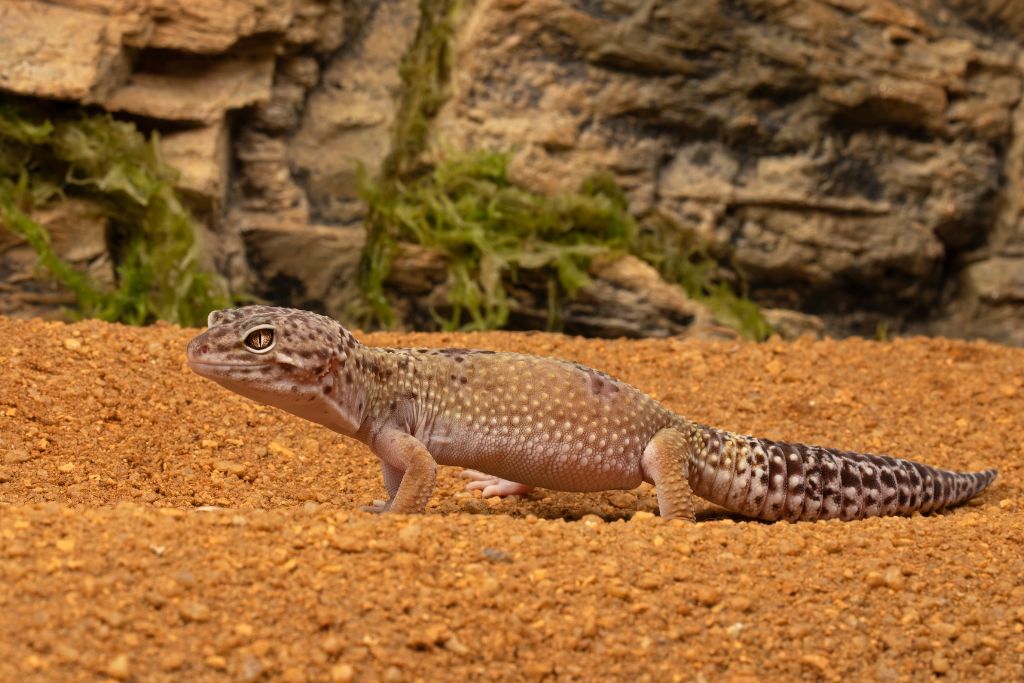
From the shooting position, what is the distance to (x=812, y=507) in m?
5.20

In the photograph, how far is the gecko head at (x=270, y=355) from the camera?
14.0 feet

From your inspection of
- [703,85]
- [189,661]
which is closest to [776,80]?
[703,85]

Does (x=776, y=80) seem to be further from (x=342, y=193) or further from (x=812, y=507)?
(x=812, y=507)

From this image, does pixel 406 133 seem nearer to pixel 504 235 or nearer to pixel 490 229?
pixel 490 229

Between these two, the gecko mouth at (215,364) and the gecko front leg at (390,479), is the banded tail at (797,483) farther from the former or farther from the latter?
the gecko mouth at (215,364)

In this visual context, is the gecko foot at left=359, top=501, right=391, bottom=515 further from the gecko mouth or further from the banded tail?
the banded tail

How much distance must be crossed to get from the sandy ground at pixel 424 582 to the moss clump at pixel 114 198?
8.97ft

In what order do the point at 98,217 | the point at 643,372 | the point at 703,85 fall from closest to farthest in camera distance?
the point at 643,372, the point at 98,217, the point at 703,85

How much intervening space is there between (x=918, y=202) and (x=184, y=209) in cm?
640

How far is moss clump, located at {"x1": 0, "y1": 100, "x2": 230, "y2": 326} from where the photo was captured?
814 cm

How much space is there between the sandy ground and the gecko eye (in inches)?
25.1

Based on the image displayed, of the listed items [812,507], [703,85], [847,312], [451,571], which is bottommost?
[847,312]

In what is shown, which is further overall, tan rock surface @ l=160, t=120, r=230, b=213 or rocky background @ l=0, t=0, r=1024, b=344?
rocky background @ l=0, t=0, r=1024, b=344

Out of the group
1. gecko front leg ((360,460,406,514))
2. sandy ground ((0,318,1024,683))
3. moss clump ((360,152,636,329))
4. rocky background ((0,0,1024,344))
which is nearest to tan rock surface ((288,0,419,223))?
rocky background ((0,0,1024,344))
